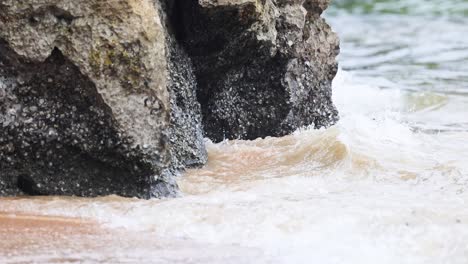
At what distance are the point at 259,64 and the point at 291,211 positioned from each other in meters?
2.09

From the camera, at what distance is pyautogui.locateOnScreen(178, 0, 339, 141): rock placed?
5242 mm

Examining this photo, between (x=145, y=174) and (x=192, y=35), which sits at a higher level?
(x=192, y=35)

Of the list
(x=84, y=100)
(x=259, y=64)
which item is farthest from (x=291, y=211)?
(x=259, y=64)

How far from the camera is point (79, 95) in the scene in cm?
405

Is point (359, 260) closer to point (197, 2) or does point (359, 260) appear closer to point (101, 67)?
point (101, 67)

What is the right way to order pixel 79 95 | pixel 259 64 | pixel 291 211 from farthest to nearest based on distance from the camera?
pixel 259 64
pixel 79 95
pixel 291 211

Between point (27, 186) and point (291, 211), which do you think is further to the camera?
point (27, 186)

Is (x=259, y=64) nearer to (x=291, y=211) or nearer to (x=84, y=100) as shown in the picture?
(x=84, y=100)

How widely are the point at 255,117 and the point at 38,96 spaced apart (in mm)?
2074

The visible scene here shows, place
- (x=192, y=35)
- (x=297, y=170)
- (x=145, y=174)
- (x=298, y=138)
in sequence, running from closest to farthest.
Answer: (x=145, y=174)
(x=297, y=170)
(x=192, y=35)
(x=298, y=138)

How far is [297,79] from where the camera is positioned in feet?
19.3

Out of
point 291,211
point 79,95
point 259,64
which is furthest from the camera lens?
point 259,64

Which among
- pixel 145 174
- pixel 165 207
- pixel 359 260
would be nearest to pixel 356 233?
pixel 359 260

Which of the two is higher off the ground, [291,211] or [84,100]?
[84,100]
